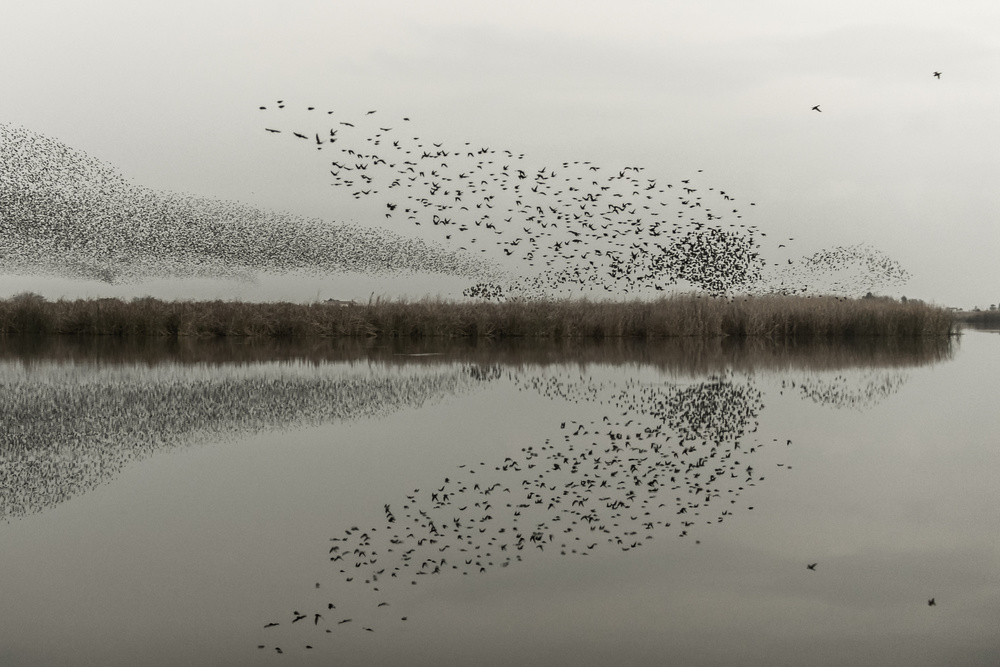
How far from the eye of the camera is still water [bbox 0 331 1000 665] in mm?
3084

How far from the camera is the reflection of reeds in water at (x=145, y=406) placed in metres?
5.96

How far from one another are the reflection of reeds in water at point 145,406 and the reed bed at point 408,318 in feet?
34.9

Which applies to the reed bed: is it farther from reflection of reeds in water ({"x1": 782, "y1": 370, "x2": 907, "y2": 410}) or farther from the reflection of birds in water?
the reflection of birds in water

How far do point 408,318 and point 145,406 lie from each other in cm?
1624

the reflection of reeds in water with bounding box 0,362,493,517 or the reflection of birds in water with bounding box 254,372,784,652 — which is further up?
the reflection of reeds in water with bounding box 0,362,493,517

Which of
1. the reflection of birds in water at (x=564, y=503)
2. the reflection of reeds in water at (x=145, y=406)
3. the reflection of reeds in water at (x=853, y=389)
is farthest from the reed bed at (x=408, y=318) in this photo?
the reflection of birds in water at (x=564, y=503)

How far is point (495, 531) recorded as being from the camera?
4426mm

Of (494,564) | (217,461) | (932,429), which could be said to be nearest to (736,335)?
(932,429)

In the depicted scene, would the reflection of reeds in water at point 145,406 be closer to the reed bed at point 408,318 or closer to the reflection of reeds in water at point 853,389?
the reflection of reeds in water at point 853,389

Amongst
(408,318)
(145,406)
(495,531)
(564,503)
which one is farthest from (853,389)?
(408,318)

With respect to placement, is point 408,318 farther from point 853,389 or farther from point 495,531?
point 495,531

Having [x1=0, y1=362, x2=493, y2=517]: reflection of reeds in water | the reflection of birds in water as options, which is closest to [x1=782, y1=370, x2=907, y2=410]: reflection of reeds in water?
the reflection of birds in water

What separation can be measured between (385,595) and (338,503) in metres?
1.55

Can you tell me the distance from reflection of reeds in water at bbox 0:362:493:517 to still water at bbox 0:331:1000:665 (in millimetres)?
51
